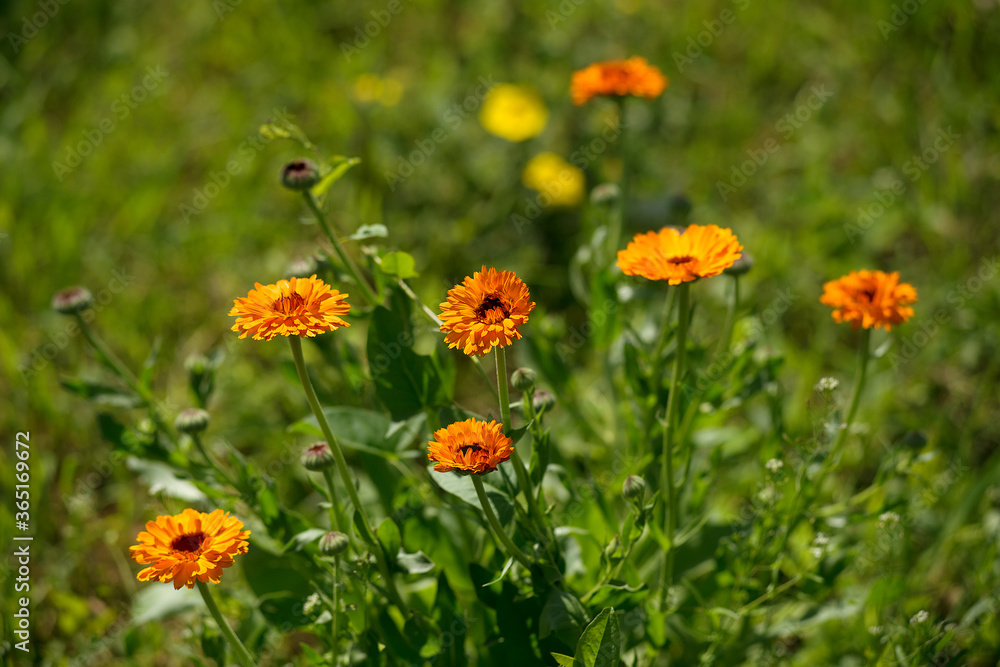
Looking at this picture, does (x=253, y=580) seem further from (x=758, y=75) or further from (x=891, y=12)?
(x=891, y=12)

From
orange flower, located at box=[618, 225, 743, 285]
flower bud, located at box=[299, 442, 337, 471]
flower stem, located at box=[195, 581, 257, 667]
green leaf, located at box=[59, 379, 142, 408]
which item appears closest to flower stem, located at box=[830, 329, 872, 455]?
orange flower, located at box=[618, 225, 743, 285]

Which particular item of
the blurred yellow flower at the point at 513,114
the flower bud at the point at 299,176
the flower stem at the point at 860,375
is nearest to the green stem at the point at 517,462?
the flower bud at the point at 299,176

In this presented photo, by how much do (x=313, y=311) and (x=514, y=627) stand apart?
0.90 meters

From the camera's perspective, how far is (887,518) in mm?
2096

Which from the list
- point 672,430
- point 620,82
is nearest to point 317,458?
point 672,430

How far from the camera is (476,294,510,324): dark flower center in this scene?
1627mm

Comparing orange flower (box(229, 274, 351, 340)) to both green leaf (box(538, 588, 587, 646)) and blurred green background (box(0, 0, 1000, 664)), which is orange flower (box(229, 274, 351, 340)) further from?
blurred green background (box(0, 0, 1000, 664))

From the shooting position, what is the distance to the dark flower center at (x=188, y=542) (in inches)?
66.1

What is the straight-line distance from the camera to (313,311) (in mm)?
1653

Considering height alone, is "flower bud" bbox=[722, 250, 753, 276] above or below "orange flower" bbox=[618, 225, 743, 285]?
below

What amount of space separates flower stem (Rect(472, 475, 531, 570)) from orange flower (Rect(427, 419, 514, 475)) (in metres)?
0.07

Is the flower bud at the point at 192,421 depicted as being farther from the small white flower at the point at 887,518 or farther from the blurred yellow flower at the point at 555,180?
the blurred yellow flower at the point at 555,180

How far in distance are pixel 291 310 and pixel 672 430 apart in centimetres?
92

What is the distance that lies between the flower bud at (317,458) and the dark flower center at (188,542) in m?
0.28
